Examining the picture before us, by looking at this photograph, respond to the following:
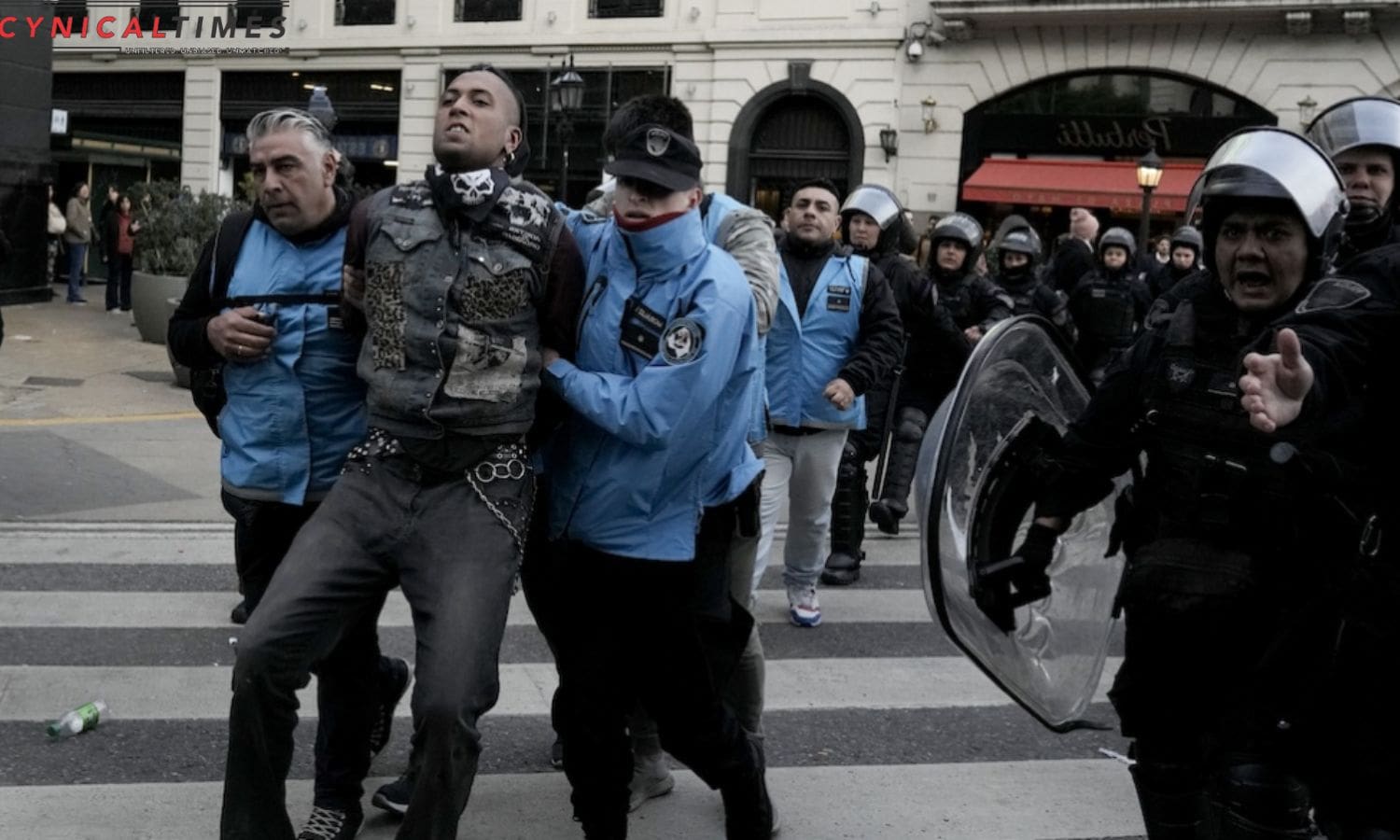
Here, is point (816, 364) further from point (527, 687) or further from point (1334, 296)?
point (1334, 296)

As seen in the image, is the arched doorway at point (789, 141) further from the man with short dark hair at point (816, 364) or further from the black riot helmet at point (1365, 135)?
the black riot helmet at point (1365, 135)

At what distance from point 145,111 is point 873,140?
1682cm

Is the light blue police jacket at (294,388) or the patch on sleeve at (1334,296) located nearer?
the patch on sleeve at (1334,296)

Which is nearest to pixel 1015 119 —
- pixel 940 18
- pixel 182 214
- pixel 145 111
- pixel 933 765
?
pixel 940 18

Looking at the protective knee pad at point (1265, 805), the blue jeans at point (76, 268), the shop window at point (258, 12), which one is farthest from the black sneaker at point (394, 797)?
→ the shop window at point (258, 12)

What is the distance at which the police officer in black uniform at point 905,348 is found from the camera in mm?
7164

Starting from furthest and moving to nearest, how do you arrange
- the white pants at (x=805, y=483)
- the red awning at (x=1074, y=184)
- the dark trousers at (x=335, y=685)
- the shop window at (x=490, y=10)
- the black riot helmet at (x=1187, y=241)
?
the shop window at (x=490, y=10), the red awning at (x=1074, y=184), the black riot helmet at (x=1187, y=241), the white pants at (x=805, y=483), the dark trousers at (x=335, y=685)

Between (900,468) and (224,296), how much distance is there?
5.06 meters

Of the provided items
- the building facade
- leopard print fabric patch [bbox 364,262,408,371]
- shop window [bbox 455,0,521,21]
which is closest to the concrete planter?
the building facade

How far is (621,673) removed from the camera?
11.4ft

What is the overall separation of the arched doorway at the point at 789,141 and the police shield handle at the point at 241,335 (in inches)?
873

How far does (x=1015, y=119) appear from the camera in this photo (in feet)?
80.2

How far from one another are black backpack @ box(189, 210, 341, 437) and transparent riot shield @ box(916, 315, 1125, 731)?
1.58 metres

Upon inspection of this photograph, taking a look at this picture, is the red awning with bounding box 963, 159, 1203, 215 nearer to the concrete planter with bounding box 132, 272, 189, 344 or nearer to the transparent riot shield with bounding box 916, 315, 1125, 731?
the concrete planter with bounding box 132, 272, 189, 344
